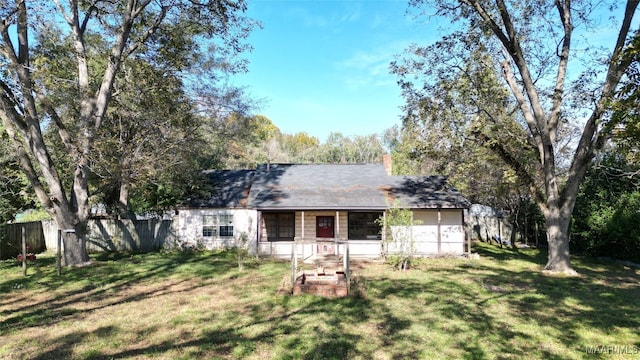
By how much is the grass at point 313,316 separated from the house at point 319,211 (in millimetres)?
4566

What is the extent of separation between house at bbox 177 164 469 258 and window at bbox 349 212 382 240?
0.17 ft

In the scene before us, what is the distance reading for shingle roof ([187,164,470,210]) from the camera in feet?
59.6

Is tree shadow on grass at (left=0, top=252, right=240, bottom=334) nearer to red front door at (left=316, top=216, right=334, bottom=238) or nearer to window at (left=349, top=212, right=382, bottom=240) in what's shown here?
red front door at (left=316, top=216, right=334, bottom=238)

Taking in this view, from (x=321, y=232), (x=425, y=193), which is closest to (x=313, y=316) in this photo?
(x=321, y=232)

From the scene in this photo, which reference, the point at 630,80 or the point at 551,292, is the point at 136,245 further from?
the point at 630,80

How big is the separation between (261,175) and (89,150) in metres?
10.4

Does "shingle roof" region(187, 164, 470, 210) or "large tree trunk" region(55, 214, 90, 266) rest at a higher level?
"shingle roof" region(187, 164, 470, 210)

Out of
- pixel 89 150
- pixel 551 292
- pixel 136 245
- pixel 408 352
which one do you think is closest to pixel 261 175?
pixel 136 245

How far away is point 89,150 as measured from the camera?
1384 cm

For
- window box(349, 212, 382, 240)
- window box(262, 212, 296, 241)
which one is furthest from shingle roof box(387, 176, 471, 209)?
window box(262, 212, 296, 241)

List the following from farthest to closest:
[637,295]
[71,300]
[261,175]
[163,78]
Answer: [261,175], [163,78], [637,295], [71,300]

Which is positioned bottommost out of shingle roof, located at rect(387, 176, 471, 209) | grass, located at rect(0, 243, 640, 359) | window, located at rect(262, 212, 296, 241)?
grass, located at rect(0, 243, 640, 359)

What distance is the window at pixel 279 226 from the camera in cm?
2105

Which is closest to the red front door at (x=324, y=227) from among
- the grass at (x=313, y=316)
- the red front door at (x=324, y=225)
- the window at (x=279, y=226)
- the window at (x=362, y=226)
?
the red front door at (x=324, y=225)
